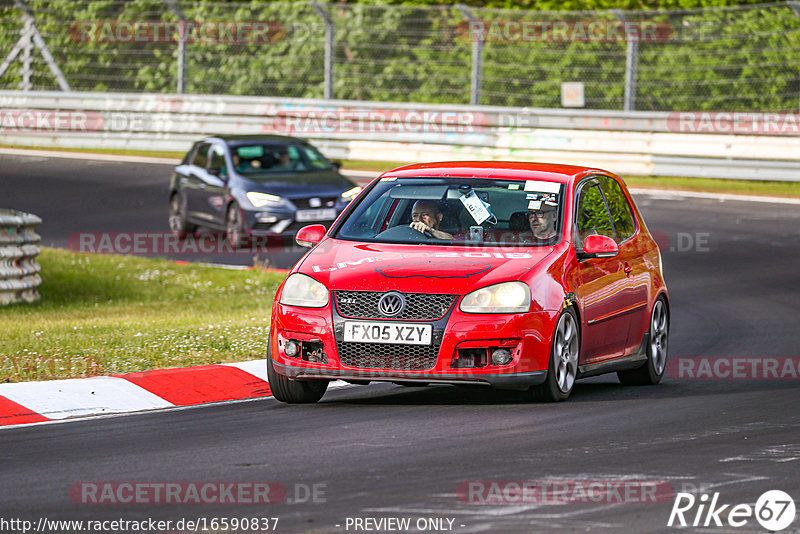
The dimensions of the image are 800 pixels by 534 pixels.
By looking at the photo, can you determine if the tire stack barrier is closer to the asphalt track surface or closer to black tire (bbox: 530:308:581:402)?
the asphalt track surface

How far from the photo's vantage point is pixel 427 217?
9.95m

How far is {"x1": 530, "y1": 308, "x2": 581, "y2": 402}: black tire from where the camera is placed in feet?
29.8

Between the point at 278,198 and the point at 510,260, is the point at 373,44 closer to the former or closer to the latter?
the point at 278,198

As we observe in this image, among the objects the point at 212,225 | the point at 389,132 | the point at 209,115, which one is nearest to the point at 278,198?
the point at 212,225

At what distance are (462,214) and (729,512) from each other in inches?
154

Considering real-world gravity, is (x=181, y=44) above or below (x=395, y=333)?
above

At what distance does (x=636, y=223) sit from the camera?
11031mm

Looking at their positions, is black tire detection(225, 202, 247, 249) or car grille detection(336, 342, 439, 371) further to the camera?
black tire detection(225, 202, 247, 249)

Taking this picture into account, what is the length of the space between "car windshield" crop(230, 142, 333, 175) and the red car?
10.6 meters

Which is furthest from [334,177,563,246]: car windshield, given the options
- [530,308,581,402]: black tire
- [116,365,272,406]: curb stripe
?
[116,365,272,406]: curb stripe

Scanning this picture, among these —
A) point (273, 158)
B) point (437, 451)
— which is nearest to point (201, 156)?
point (273, 158)

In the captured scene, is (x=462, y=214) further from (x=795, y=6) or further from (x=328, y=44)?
(x=328, y=44)

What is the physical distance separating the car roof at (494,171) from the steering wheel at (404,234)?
508mm

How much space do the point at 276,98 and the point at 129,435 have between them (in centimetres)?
2173
